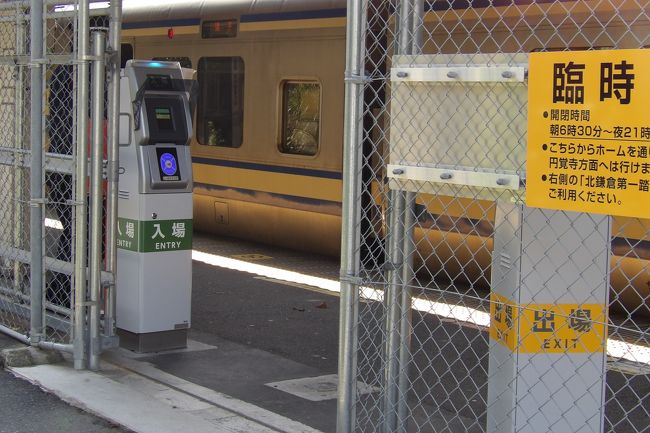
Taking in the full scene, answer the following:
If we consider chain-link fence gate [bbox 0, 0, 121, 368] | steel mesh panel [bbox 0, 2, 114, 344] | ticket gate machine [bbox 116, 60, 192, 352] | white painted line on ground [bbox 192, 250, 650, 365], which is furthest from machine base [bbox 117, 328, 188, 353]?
white painted line on ground [bbox 192, 250, 650, 365]

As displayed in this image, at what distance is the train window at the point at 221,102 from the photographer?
1259 centimetres

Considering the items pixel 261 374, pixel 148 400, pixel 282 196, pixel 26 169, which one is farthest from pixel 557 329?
pixel 282 196

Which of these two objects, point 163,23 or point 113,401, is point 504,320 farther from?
point 163,23

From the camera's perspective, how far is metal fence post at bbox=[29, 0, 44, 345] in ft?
21.9

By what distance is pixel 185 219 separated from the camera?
725 centimetres

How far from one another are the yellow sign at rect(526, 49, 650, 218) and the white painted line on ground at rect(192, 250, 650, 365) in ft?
10.4

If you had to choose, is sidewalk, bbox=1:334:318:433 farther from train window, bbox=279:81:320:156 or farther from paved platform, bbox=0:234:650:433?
train window, bbox=279:81:320:156

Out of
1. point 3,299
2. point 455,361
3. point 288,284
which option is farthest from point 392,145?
point 288,284

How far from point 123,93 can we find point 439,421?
10.8 ft

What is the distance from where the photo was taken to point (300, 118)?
11656 mm

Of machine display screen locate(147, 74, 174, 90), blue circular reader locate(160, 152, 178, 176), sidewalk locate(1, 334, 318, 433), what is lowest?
sidewalk locate(1, 334, 318, 433)

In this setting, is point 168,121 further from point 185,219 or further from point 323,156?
point 323,156

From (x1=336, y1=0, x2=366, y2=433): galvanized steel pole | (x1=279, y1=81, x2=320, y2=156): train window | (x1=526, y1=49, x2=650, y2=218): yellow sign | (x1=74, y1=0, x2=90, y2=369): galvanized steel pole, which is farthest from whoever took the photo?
(x1=279, y1=81, x2=320, y2=156): train window

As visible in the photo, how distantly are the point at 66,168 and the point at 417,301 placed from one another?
3.92 metres
